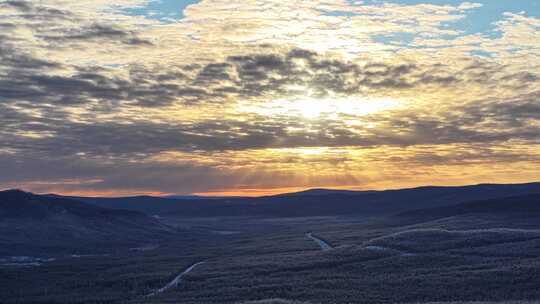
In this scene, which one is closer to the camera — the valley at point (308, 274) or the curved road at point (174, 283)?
the valley at point (308, 274)

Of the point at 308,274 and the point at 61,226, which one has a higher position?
the point at 61,226

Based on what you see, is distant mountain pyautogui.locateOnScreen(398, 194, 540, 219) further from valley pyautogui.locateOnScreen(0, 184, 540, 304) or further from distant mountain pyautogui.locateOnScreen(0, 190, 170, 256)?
distant mountain pyautogui.locateOnScreen(0, 190, 170, 256)

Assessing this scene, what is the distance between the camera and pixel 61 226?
160 m

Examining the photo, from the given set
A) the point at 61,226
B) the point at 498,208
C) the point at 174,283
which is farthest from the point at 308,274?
the point at 498,208

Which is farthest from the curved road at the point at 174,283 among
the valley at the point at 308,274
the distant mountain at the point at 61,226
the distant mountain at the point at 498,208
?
the distant mountain at the point at 498,208

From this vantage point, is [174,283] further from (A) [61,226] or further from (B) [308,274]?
(A) [61,226]

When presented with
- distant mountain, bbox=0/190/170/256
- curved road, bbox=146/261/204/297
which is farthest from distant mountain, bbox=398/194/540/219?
curved road, bbox=146/261/204/297

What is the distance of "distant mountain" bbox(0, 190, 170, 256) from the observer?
13488 cm

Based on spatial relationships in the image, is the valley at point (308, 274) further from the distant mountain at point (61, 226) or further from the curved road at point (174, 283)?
the distant mountain at point (61, 226)

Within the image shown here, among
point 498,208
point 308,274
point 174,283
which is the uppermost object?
point 498,208

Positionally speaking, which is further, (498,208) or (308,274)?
(498,208)

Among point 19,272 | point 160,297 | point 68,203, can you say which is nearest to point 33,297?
point 160,297

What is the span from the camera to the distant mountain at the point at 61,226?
135 m

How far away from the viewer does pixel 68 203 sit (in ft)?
616
